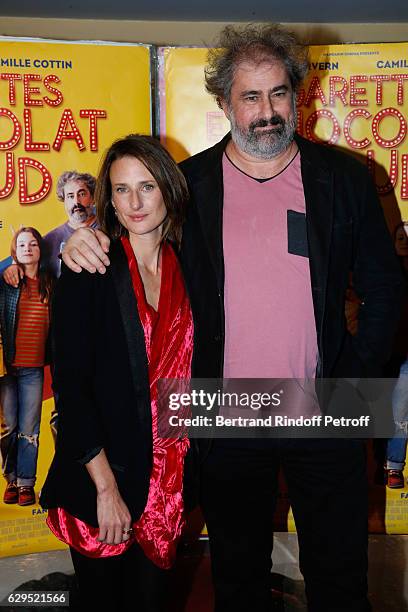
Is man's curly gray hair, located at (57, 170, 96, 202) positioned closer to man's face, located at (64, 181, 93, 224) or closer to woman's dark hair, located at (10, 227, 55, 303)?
man's face, located at (64, 181, 93, 224)

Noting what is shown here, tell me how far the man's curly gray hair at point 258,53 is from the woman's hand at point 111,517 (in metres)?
1.12

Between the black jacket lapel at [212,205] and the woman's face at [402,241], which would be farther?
the woman's face at [402,241]

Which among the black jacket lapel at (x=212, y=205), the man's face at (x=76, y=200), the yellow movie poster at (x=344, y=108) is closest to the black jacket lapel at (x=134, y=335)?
the black jacket lapel at (x=212, y=205)

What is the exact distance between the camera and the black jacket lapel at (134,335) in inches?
57.5

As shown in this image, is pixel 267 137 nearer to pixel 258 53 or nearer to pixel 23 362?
pixel 258 53

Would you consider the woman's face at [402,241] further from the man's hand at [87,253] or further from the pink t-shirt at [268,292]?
the man's hand at [87,253]

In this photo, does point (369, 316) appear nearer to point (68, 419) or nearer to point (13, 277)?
point (68, 419)

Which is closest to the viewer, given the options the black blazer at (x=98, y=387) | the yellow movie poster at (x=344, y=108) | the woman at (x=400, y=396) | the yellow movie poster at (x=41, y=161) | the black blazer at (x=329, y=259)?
the black blazer at (x=98, y=387)

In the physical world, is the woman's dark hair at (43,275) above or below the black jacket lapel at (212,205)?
below

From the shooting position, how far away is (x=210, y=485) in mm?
1807

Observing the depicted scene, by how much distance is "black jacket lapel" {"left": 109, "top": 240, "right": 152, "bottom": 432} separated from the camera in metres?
1.46

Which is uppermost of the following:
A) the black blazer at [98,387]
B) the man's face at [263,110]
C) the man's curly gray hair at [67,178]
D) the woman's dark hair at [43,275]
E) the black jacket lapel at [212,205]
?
the man's face at [263,110]

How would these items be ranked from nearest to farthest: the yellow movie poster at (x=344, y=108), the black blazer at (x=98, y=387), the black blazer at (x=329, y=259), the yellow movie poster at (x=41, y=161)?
the black blazer at (x=98, y=387)
the black blazer at (x=329, y=259)
the yellow movie poster at (x=41, y=161)
the yellow movie poster at (x=344, y=108)

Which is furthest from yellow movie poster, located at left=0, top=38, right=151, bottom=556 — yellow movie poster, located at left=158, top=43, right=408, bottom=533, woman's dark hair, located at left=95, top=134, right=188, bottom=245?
woman's dark hair, located at left=95, top=134, right=188, bottom=245
